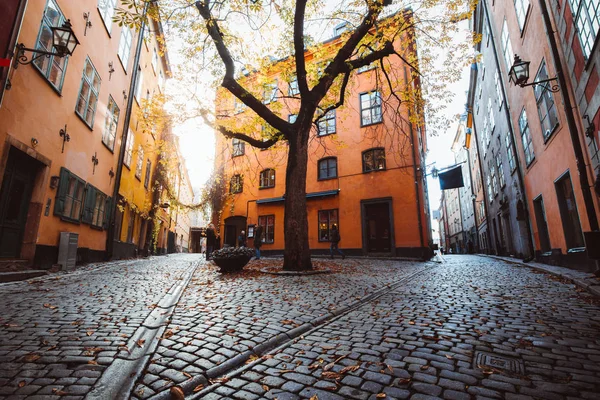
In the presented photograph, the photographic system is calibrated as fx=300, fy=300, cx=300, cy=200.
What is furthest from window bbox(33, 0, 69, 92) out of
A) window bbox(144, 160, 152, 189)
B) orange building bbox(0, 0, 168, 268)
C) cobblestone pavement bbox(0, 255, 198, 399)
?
A: window bbox(144, 160, 152, 189)

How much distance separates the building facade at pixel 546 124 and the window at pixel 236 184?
1551cm

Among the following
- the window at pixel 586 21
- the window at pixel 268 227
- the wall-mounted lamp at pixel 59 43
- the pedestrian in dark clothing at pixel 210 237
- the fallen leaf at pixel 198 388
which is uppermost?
the window at pixel 586 21

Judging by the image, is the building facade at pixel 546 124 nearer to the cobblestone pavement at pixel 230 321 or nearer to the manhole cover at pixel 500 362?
the cobblestone pavement at pixel 230 321

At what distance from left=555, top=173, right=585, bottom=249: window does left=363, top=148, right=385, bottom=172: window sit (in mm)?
8290

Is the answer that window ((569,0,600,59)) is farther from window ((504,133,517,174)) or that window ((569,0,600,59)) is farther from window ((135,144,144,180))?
window ((135,144,144,180))

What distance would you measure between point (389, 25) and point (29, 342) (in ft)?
37.8

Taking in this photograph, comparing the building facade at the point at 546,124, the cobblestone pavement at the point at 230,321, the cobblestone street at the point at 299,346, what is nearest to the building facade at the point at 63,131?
the cobblestone street at the point at 299,346

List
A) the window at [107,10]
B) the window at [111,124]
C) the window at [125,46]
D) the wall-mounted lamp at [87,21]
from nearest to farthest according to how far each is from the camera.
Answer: the wall-mounted lamp at [87,21], the window at [107,10], the window at [111,124], the window at [125,46]

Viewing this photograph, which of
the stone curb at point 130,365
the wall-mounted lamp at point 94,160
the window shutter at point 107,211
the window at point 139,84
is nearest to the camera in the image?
the stone curb at point 130,365

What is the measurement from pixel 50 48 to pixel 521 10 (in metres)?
14.6

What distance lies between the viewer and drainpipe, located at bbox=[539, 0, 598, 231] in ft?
22.0

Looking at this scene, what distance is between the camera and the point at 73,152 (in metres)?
9.18

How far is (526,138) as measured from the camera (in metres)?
12.1

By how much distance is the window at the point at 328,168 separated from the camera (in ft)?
60.1
